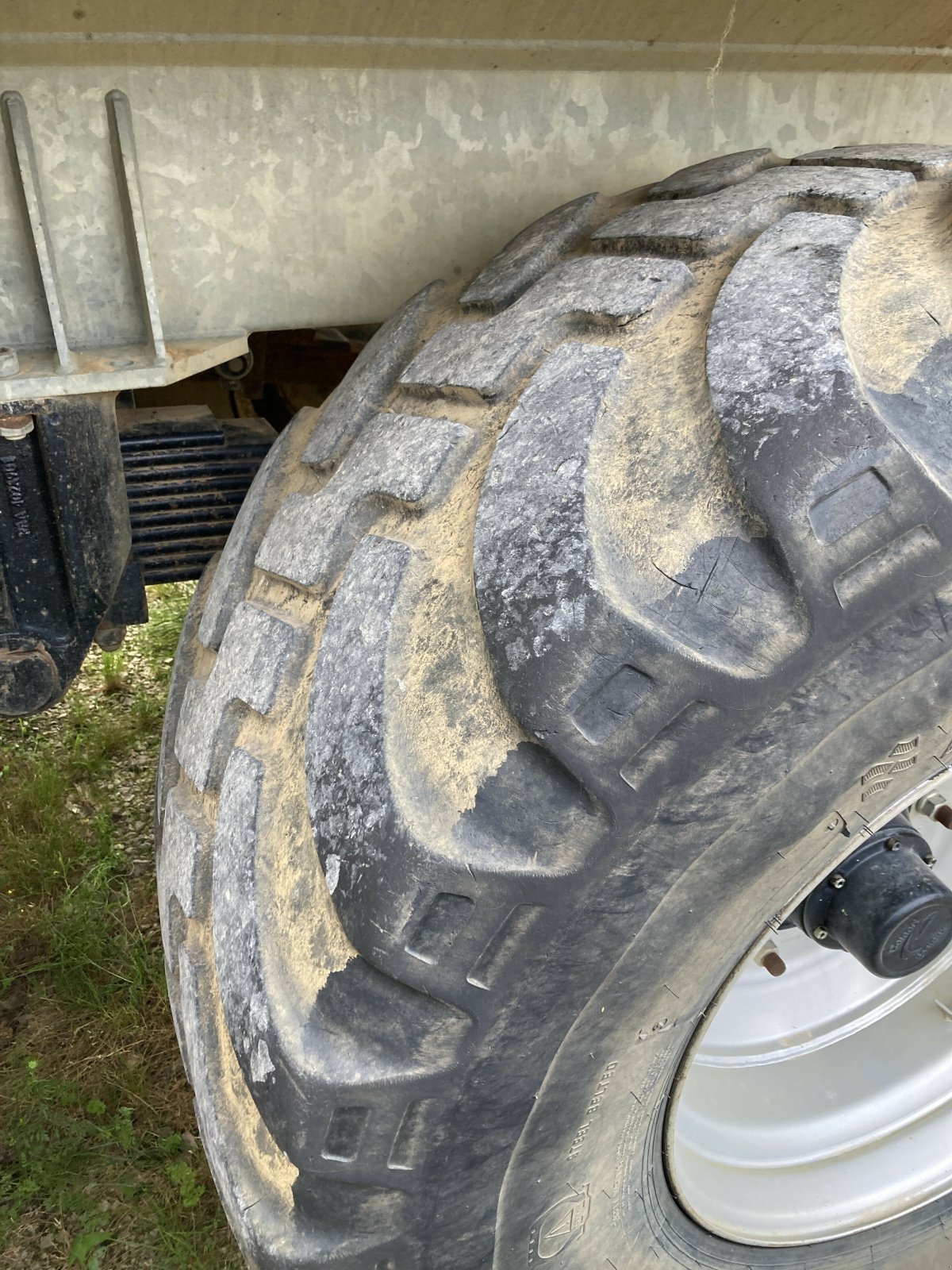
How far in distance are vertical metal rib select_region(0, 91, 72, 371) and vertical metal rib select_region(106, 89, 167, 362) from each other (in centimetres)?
8

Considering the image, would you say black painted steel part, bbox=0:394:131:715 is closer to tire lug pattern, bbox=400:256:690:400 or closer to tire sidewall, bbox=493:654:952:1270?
tire lug pattern, bbox=400:256:690:400

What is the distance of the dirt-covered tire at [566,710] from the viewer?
720 millimetres

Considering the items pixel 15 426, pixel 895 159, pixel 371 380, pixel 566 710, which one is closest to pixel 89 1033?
pixel 15 426

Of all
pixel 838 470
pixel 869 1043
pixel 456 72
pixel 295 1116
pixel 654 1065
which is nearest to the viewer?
pixel 838 470

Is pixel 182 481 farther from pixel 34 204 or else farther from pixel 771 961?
pixel 771 961

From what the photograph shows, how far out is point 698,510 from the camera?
74cm

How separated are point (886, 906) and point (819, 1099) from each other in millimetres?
434

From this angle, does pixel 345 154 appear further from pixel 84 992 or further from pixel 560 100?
pixel 84 992

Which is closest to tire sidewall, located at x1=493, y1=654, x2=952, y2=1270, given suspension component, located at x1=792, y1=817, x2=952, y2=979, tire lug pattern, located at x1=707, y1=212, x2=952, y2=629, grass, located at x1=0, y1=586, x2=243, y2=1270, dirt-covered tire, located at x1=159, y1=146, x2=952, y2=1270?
dirt-covered tire, located at x1=159, y1=146, x2=952, y2=1270

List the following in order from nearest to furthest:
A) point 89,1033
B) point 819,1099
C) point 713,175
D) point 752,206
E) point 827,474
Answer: point 827,474, point 752,206, point 713,175, point 819,1099, point 89,1033

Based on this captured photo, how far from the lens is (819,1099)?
135cm

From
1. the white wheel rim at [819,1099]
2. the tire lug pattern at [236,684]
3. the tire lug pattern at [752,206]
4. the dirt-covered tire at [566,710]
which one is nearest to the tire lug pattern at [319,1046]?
the dirt-covered tire at [566,710]

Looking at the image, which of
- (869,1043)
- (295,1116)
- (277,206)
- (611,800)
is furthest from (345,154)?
(869,1043)

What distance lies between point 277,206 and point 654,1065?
93cm
